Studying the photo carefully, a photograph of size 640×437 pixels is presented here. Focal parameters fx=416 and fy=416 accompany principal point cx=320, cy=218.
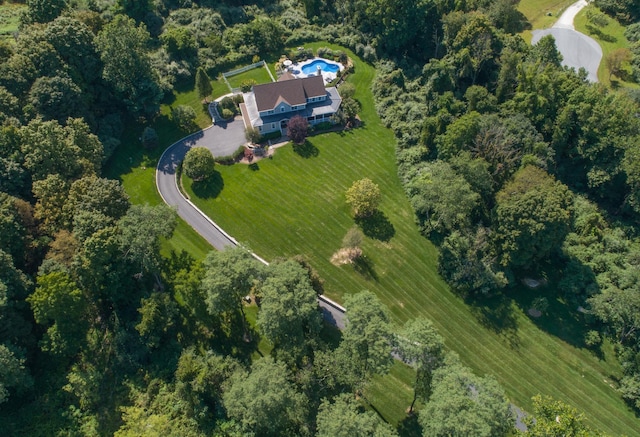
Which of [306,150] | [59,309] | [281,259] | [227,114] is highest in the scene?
[227,114]

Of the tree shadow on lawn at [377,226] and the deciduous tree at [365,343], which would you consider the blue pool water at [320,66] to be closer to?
the tree shadow on lawn at [377,226]

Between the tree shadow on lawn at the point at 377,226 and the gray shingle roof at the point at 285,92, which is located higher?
the gray shingle roof at the point at 285,92

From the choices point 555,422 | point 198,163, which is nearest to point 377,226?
point 198,163

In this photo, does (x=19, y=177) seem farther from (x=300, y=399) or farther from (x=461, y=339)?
(x=461, y=339)

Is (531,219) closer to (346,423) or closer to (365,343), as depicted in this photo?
(365,343)

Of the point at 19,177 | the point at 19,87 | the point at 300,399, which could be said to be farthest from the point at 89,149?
the point at 300,399

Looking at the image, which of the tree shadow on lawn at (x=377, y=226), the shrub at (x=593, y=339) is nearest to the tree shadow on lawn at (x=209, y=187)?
the tree shadow on lawn at (x=377, y=226)
